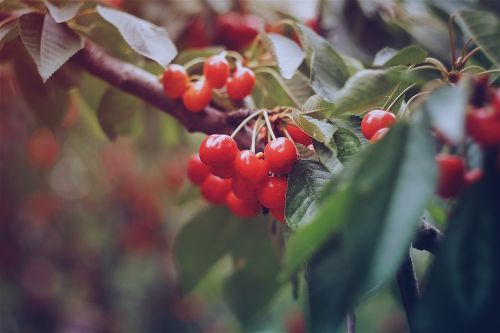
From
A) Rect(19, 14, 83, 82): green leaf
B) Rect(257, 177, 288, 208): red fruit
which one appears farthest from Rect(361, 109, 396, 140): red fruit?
Rect(19, 14, 83, 82): green leaf

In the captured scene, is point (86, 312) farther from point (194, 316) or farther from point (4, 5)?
point (4, 5)

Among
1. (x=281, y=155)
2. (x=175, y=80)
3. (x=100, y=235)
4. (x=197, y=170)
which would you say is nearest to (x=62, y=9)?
(x=175, y=80)

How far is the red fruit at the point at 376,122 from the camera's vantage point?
492 millimetres

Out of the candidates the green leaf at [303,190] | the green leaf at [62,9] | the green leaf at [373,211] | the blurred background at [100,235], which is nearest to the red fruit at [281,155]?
the green leaf at [303,190]

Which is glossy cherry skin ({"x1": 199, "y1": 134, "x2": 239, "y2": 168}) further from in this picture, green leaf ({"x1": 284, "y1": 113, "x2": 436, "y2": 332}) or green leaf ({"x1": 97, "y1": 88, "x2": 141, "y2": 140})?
green leaf ({"x1": 97, "y1": 88, "x2": 141, "y2": 140})

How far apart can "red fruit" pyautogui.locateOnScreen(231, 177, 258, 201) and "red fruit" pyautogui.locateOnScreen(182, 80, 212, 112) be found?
0.17 m

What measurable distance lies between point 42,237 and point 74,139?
735 millimetres

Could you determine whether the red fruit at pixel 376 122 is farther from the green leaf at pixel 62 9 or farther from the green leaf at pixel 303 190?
the green leaf at pixel 62 9

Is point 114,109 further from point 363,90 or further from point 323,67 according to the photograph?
point 363,90

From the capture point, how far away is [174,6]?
45.8 inches

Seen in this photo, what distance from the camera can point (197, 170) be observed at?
77 centimetres

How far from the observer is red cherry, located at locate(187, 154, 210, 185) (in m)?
0.76

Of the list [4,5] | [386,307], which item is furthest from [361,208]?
[386,307]

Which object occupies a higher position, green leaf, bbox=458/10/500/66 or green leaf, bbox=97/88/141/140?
green leaf, bbox=458/10/500/66
